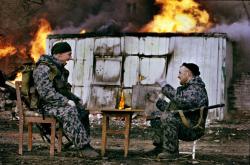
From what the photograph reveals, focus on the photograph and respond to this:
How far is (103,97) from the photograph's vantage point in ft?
58.9

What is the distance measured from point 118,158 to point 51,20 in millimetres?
16398

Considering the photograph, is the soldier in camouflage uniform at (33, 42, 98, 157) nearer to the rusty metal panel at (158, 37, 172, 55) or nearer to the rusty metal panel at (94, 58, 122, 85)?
the rusty metal panel at (158, 37, 172, 55)

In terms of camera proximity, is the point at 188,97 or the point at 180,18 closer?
the point at 188,97

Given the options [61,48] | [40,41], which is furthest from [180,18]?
[61,48]

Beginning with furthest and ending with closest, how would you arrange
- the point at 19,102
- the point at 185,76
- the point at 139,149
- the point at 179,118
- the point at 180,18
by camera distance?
the point at 180,18 → the point at 139,149 → the point at 19,102 → the point at 185,76 → the point at 179,118

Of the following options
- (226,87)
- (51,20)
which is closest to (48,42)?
(51,20)

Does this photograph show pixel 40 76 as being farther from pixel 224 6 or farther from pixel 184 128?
pixel 224 6

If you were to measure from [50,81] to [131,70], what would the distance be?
10.1 metres

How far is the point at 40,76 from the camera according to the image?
778 cm

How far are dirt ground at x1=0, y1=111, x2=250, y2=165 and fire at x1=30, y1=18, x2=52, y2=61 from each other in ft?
21.0

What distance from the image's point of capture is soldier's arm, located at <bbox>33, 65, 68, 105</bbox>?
774 centimetres

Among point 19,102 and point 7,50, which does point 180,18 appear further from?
point 19,102

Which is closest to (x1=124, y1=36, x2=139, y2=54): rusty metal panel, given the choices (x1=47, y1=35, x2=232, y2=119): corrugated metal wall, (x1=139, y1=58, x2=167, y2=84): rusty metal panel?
(x1=47, y1=35, x2=232, y2=119): corrugated metal wall

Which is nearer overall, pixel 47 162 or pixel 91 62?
pixel 47 162
